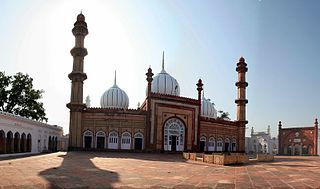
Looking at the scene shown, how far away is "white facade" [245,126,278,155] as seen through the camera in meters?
62.5

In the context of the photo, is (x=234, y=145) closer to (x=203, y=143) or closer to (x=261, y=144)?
(x=203, y=143)

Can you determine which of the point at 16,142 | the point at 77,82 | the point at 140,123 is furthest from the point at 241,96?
the point at 16,142

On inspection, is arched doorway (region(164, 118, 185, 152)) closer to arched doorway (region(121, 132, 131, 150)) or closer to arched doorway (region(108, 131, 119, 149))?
arched doorway (region(121, 132, 131, 150))

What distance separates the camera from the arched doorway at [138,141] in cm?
3164

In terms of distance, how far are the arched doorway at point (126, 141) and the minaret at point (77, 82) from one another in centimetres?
393

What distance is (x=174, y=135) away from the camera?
33.7 m

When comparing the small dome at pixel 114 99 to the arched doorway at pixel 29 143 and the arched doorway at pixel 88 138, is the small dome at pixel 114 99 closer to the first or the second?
the arched doorway at pixel 88 138

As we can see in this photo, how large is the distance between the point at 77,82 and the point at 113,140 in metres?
6.53

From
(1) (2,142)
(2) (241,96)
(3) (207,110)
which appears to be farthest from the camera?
(3) (207,110)

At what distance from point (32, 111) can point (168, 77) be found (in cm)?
1680

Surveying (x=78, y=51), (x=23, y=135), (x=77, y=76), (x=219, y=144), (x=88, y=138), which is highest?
(x=78, y=51)

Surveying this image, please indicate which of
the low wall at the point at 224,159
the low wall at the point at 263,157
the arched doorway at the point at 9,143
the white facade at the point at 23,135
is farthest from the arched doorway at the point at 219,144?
the arched doorway at the point at 9,143

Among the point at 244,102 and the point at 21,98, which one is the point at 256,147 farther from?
the point at 21,98

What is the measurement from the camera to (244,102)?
129ft
